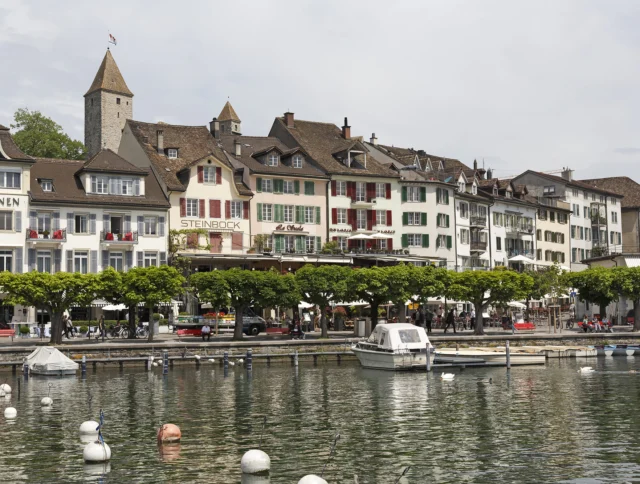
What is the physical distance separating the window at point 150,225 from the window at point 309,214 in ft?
56.4

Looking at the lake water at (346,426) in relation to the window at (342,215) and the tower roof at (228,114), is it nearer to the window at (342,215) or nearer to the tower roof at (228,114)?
the window at (342,215)

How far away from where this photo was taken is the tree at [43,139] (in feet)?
375

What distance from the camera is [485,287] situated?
7812 cm

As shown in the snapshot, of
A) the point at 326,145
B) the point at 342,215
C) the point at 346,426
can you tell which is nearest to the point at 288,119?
the point at 326,145

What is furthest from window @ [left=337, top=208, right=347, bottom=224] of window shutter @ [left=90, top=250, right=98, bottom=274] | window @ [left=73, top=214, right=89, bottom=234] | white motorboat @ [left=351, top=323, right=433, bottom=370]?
white motorboat @ [left=351, top=323, right=433, bottom=370]

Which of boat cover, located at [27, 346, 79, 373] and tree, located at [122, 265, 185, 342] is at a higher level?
tree, located at [122, 265, 185, 342]

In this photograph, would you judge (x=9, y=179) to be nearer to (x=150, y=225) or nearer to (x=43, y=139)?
(x=150, y=225)

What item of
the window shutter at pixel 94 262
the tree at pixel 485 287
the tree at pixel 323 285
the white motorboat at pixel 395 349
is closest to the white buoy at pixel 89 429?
the white motorboat at pixel 395 349

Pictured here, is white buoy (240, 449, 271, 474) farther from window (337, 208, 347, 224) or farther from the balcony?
window (337, 208, 347, 224)

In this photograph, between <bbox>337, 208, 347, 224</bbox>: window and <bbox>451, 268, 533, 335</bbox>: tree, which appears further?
<bbox>337, 208, 347, 224</bbox>: window

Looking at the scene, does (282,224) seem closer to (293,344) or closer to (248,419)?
(293,344)

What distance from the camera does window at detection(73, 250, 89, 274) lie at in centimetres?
8312

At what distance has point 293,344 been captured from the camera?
68.2m

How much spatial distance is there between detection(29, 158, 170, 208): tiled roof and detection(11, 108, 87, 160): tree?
27.3 metres
